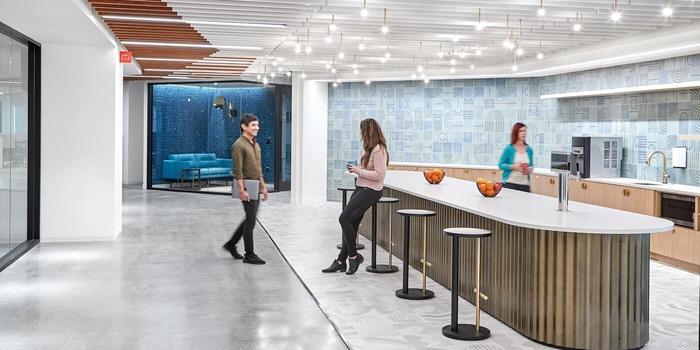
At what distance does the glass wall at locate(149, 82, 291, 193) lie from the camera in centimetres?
1741

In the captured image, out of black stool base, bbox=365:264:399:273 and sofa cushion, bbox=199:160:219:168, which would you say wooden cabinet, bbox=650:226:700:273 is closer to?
black stool base, bbox=365:264:399:273

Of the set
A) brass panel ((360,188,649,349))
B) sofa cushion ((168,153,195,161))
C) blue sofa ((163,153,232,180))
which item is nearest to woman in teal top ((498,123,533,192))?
brass panel ((360,188,649,349))

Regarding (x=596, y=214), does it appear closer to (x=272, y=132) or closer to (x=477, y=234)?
(x=477, y=234)

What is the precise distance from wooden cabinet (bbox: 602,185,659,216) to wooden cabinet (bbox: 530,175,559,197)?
136 cm

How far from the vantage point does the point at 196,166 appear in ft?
58.0

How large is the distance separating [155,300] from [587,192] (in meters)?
5.88

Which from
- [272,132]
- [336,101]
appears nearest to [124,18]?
[336,101]

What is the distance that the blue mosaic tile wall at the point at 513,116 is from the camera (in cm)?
880

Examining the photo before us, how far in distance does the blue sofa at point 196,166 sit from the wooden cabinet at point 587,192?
32.8 ft

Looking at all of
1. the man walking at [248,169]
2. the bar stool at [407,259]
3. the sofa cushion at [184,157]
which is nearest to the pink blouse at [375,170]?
the bar stool at [407,259]

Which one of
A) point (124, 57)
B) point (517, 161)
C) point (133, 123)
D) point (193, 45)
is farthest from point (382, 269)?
point (133, 123)

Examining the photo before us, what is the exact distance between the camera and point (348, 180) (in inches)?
571

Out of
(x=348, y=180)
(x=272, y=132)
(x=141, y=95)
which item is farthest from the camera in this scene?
(x=141, y=95)

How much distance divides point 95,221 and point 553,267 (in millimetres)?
6406
